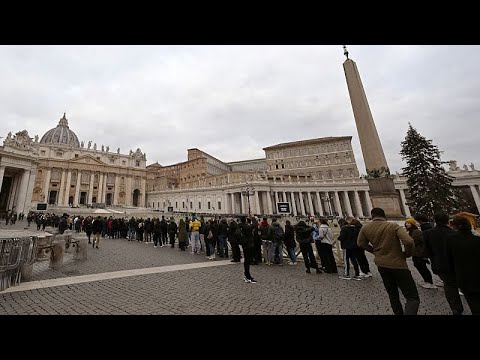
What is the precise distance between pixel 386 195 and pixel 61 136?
91231mm

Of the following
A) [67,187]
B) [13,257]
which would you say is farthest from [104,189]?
[13,257]

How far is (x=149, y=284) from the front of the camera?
5.99 m

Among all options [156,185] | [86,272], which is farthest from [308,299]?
[156,185]

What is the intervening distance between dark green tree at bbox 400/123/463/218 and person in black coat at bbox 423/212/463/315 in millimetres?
22787

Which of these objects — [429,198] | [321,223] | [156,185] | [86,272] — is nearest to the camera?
[86,272]

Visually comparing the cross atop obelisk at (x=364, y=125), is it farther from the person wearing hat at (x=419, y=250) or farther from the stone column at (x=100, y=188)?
→ the stone column at (x=100, y=188)

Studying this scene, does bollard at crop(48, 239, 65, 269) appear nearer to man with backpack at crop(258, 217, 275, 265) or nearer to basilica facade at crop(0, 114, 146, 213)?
man with backpack at crop(258, 217, 275, 265)

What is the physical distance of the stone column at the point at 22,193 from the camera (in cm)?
2982

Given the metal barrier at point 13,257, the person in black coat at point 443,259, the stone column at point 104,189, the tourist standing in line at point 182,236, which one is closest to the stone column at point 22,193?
the tourist standing in line at point 182,236

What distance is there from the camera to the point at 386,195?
47.5 ft

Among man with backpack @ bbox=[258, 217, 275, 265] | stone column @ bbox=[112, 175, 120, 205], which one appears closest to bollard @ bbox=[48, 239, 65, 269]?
man with backpack @ bbox=[258, 217, 275, 265]

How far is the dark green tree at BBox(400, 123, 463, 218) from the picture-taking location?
21.9 m
